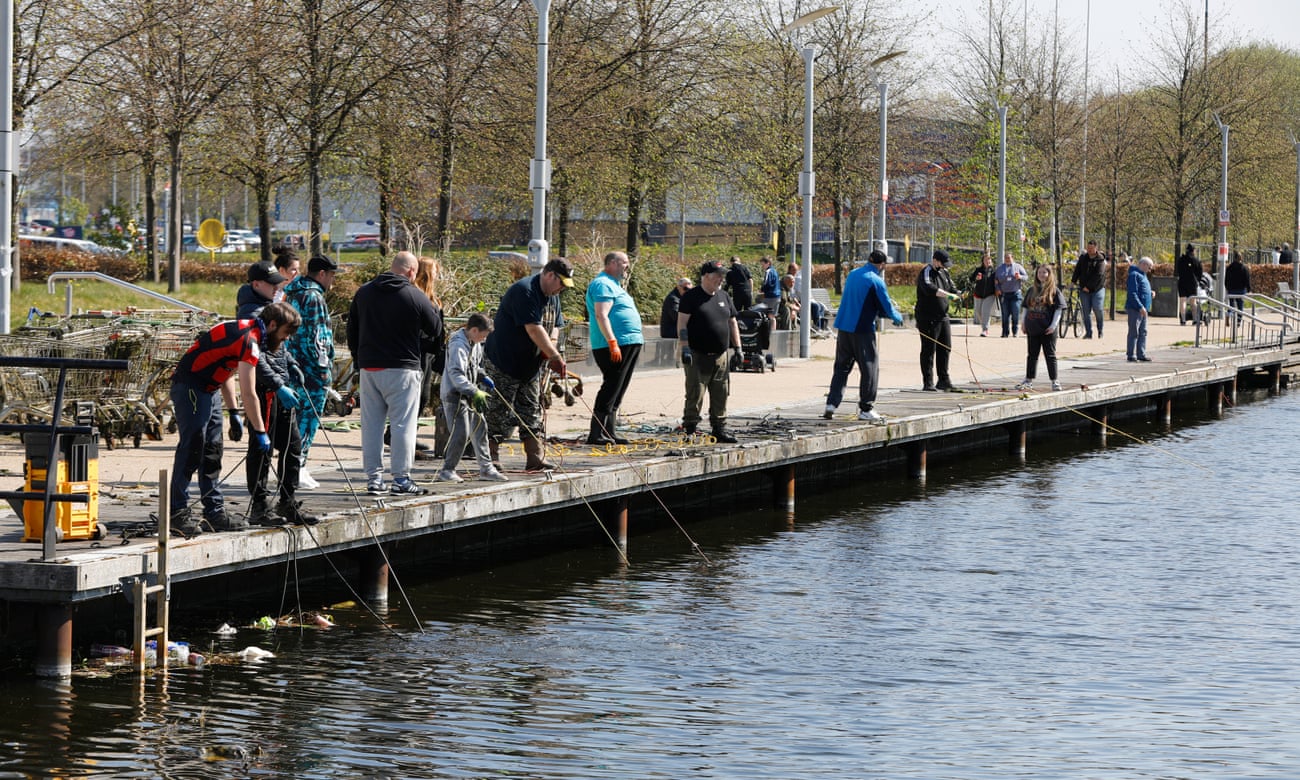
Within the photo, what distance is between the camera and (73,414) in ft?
47.6

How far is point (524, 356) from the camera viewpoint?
13.2 m

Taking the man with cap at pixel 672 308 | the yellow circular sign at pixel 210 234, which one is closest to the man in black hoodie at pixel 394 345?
the man with cap at pixel 672 308

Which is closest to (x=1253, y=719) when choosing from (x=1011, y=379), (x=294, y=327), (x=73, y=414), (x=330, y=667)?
(x=330, y=667)

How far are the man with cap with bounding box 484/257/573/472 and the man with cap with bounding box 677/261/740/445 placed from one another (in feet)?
7.57

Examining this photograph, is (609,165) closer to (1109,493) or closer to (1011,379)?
(1011,379)

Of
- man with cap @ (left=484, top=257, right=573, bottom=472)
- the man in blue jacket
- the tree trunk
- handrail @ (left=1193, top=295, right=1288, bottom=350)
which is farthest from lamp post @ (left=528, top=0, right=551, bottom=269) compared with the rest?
handrail @ (left=1193, top=295, right=1288, bottom=350)

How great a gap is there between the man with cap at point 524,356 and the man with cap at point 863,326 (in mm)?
4834

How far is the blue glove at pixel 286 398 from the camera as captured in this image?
33.7 ft

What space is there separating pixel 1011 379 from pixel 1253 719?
592 inches

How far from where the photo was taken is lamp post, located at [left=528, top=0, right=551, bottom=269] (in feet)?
61.0

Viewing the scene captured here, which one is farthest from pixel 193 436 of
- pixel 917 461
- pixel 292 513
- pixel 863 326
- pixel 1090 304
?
pixel 1090 304

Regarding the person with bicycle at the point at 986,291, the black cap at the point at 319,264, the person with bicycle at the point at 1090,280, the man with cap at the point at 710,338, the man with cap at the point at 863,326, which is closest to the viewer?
the black cap at the point at 319,264

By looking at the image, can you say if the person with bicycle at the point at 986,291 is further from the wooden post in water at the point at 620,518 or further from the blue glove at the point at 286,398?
the blue glove at the point at 286,398

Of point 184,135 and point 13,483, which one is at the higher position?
point 184,135
